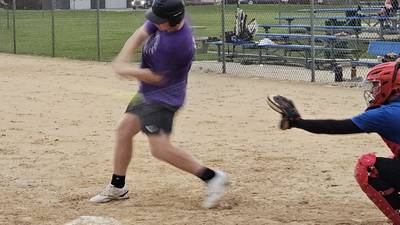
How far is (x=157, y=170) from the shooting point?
672 cm

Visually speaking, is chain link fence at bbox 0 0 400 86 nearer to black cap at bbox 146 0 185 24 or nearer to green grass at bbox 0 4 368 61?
green grass at bbox 0 4 368 61

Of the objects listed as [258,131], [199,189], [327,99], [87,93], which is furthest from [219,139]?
[87,93]

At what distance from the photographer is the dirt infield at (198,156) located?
530 cm

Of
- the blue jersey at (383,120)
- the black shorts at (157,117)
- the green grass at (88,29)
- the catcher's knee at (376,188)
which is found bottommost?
the green grass at (88,29)

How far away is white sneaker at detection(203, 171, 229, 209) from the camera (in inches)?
212

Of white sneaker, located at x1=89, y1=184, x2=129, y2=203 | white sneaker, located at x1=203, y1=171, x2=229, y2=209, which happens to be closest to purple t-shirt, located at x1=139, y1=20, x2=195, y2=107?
white sneaker, located at x1=203, y1=171, x2=229, y2=209

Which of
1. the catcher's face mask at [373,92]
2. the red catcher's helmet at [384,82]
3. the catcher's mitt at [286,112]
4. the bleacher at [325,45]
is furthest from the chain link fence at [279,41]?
the catcher's mitt at [286,112]

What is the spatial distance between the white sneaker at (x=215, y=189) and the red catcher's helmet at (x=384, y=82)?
144 centimetres

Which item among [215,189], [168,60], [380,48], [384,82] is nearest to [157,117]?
[168,60]

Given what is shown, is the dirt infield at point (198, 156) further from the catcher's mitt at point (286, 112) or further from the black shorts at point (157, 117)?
the catcher's mitt at point (286, 112)

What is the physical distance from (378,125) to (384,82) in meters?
0.26

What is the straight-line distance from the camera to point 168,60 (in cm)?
515

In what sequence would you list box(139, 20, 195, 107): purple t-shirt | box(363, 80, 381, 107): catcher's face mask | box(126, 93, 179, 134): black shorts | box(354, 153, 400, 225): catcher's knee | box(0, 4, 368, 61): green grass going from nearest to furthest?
1. box(363, 80, 381, 107): catcher's face mask
2. box(354, 153, 400, 225): catcher's knee
3. box(139, 20, 195, 107): purple t-shirt
4. box(126, 93, 179, 134): black shorts
5. box(0, 4, 368, 61): green grass

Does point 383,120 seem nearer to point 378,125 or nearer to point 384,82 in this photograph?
point 378,125
